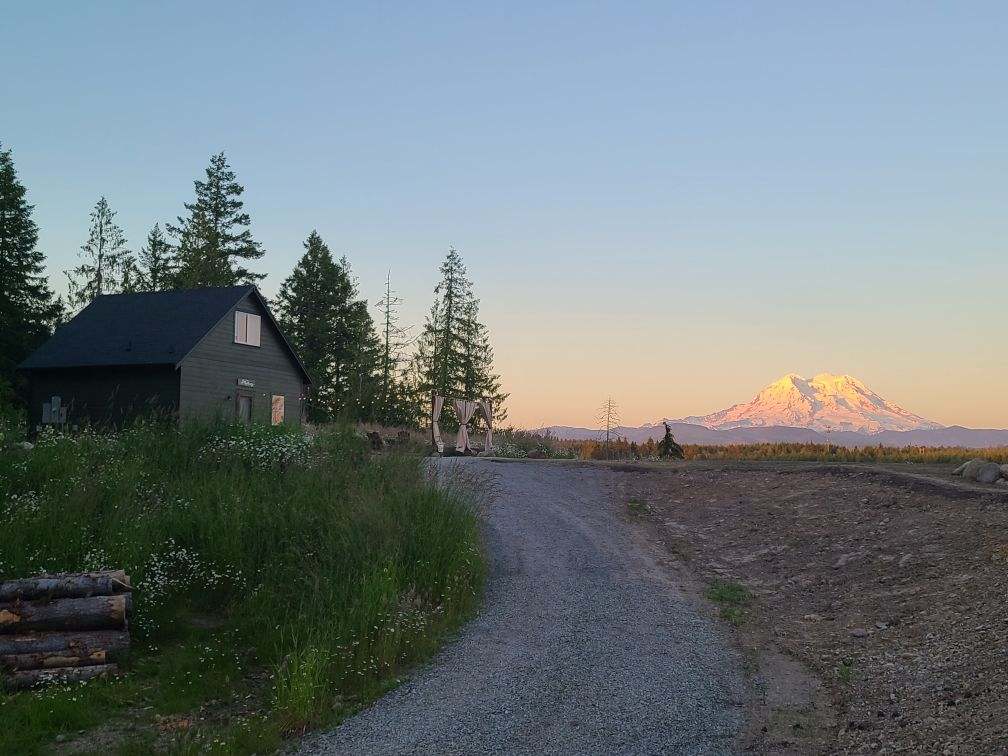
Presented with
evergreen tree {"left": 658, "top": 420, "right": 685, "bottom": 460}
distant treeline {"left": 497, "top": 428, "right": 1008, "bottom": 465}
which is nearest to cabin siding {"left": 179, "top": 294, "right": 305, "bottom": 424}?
distant treeline {"left": 497, "top": 428, "right": 1008, "bottom": 465}

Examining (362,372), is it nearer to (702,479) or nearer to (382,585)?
(702,479)

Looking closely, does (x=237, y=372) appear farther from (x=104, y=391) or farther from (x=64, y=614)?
(x=64, y=614)

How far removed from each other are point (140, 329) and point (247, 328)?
425 centimetres

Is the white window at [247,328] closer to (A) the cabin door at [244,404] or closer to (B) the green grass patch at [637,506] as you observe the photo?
(A) the cabin door at [244,404]

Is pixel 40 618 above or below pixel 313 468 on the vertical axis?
below

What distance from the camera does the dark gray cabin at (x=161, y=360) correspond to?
32656 mm

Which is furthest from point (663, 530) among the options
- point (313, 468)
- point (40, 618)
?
point (40, 618)

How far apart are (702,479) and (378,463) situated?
10.0 m

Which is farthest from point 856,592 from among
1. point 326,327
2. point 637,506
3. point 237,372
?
point 326,327

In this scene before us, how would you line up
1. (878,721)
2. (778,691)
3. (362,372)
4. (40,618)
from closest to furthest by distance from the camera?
(878,721)
(778,691)
(40,618)
(362,372)

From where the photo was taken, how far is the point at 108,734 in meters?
8.84

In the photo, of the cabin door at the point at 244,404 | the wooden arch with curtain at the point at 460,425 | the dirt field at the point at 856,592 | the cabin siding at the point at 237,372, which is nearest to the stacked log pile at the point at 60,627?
the dirt field at the point at 856,592

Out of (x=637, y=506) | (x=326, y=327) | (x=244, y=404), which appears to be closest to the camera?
(x=637, y=506)

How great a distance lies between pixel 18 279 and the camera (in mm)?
45219
